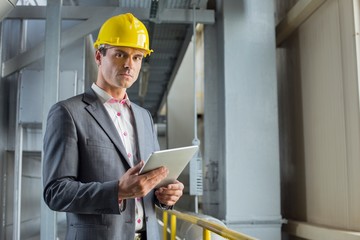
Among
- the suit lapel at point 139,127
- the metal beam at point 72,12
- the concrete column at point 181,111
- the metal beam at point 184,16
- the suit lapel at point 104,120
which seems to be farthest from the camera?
the concrete column at point 181,111

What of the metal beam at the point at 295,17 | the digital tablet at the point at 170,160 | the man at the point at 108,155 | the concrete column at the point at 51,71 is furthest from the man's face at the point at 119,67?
the metal beam at the point at 295,17

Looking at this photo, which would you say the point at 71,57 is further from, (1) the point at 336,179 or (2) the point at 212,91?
(1) the point at 336,179

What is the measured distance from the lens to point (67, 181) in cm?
149

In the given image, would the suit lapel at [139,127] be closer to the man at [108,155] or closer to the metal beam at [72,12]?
the man at [108,155]

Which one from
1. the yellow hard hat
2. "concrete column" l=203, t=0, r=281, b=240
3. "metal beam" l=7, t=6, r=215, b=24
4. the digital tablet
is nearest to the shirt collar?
the yellow hard hat

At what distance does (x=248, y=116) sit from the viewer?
464 centimetres

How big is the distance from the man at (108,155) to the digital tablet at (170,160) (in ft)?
0.07

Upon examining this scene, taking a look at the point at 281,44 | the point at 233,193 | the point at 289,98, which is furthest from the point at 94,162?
the point at 281,44

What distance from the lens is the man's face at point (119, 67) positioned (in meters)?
1.69

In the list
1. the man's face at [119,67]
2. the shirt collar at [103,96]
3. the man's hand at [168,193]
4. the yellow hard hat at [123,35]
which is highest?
the yellow hard hat at [123,35]

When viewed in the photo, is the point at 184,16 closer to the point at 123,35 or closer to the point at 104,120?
the point at 123,35

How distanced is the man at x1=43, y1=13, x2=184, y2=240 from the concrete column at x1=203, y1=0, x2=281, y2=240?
2.80 m

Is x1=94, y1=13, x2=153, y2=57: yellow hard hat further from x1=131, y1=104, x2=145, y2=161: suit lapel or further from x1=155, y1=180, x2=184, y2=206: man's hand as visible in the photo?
x1=155, y1=180, x2=184, y2=206: man's hand

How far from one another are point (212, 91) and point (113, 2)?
5.48ft
